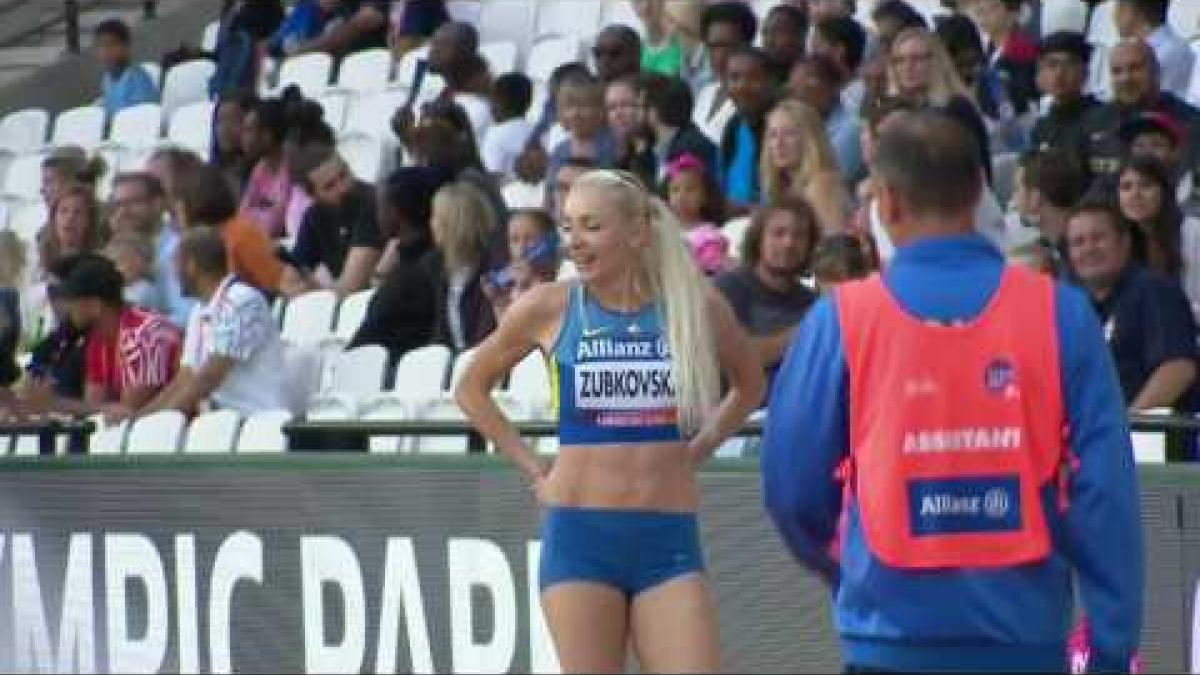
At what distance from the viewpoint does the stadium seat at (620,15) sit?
18750 mm

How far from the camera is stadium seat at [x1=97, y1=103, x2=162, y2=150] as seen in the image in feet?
66.1

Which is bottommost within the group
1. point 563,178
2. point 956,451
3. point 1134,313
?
point 956,451

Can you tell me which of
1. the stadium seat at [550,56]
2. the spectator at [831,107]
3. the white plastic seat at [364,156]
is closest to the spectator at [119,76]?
the white plastic seat at [364,156]

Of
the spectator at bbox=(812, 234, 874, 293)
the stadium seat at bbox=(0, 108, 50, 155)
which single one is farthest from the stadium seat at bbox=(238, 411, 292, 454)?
the stadium seat at bbox=(0, 108, 50, 155)

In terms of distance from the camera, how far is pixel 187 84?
21.0 m

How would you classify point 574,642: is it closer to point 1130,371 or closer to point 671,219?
point 671,219

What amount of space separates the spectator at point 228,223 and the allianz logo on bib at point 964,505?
32.9 feet

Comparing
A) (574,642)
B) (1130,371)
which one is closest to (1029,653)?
(574,642)

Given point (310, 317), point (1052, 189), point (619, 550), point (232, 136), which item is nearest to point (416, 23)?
point (232, 136)

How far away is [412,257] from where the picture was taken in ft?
49.2

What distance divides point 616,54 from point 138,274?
2702mm

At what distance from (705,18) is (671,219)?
334 inches

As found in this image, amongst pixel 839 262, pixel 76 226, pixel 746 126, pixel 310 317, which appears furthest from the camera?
pixel 76 226

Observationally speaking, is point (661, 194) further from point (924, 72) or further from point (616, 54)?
point (616, 54)
